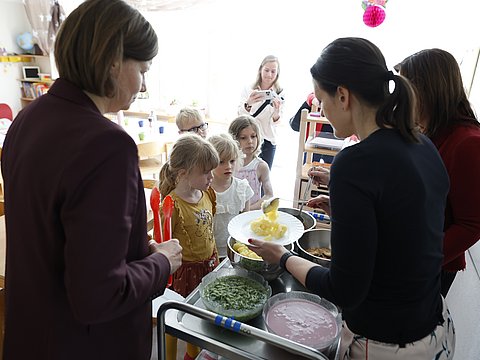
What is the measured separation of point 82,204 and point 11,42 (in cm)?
572

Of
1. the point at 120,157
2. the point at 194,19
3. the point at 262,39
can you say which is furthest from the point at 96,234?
the point at 194,19

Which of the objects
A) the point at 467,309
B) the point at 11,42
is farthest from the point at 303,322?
the point at 11,42

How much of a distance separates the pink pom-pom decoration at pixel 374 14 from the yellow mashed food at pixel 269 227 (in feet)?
8.13

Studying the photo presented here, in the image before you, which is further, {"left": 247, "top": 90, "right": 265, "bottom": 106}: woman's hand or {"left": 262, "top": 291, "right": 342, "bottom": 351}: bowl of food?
{"left": 247, "top": 90, "right": 265, "bottom": 106}: woman's hand

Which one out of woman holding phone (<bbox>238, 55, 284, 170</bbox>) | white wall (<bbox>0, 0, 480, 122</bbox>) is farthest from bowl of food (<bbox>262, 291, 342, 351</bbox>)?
white wall (<bbox>0, 0, 480, 122</bbox>)

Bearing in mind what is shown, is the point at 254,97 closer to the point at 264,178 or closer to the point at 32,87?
the point at 264,178

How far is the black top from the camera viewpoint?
69 cm

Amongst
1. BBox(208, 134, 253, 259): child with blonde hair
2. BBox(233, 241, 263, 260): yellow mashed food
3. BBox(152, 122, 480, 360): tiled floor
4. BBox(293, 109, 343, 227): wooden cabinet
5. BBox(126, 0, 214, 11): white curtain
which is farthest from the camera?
BBox(126, 0, 214, 11): white curtain

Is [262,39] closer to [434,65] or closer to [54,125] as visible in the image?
[434,65]

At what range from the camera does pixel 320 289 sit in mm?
792

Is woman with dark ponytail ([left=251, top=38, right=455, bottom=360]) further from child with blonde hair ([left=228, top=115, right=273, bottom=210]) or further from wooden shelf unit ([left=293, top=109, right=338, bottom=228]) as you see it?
wooden shelf unit ([left=293, top=109, right=338, bottom=228])

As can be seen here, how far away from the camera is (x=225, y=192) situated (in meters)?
1.80

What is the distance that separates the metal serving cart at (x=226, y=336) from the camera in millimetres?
816

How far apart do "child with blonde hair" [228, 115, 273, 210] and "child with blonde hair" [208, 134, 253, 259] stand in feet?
0.99
